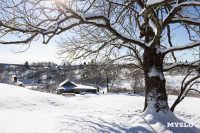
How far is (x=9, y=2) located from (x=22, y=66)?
108 metres

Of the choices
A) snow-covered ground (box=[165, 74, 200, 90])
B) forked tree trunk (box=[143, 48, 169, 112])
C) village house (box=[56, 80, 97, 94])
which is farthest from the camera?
village house (box=[56, 80, 97, 94])

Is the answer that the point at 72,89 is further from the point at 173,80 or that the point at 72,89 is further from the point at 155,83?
the point at 155,83

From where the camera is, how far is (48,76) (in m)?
77.4

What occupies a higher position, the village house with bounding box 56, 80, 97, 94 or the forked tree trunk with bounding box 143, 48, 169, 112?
the forked tree trunk with bounding box 143, 48, 169, 112

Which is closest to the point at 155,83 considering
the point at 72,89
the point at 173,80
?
the point at 173,80

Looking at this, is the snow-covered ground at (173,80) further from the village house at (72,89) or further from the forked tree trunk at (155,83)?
the village house at (72,89)

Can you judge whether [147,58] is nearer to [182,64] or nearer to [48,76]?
[182,64]

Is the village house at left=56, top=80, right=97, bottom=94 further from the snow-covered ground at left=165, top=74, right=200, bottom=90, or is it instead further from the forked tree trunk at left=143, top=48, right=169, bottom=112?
the forked tree trunk at left=143, top=48, right=169, bottom=112

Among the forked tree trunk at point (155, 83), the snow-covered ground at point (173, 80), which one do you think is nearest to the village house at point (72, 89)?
the snow-covered ground at point (173, 80)

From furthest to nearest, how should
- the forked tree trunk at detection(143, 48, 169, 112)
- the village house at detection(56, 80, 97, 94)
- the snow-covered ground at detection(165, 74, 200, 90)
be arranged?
the village house at detection(56, 80, 97, 94)
the snow-covered ground at detection(165, 74, 200, 90)
the forked tree trunk at detection(143, 48, 169, 112)

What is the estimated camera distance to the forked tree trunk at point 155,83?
3973 millimetres

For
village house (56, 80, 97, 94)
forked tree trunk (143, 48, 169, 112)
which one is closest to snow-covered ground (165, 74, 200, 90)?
forked tree trunk (143, 48, 169, 112)

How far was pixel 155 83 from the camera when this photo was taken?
13.4 ft

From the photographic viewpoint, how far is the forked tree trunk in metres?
3.97
